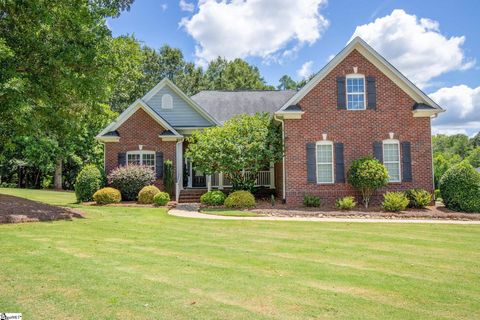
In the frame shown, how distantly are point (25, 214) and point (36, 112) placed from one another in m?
3.97

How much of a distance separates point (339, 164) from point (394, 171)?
2.63m

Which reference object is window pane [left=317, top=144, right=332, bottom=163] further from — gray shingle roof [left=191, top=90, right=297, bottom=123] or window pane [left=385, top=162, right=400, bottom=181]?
gray shingle roof [left=191, top=90, right=297, bottom=123]

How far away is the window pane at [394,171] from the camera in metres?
17.4

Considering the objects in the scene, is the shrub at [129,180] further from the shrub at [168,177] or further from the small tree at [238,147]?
the small tree at [238,147]

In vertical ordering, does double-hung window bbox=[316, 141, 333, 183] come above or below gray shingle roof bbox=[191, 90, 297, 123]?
below

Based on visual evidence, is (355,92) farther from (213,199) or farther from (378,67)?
(213,199)

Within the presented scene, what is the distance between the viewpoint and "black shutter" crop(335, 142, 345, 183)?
17234 millimetres

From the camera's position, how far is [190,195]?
65.9 ft

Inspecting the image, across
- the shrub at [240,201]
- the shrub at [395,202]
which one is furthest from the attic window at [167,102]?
the shrub at [395,202]

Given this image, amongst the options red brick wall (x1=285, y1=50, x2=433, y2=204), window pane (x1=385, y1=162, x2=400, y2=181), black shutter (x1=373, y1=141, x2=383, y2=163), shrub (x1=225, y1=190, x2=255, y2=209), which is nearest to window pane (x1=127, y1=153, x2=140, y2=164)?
shrub (x1=225, y1=190, x2=255, y2=209)

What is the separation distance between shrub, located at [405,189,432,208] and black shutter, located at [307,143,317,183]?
4176 mm

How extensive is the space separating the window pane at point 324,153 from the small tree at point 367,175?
117cm

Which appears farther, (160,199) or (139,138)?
(139,138)

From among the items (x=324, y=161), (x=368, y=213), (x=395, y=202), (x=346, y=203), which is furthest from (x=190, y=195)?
(x=395, y=202)
